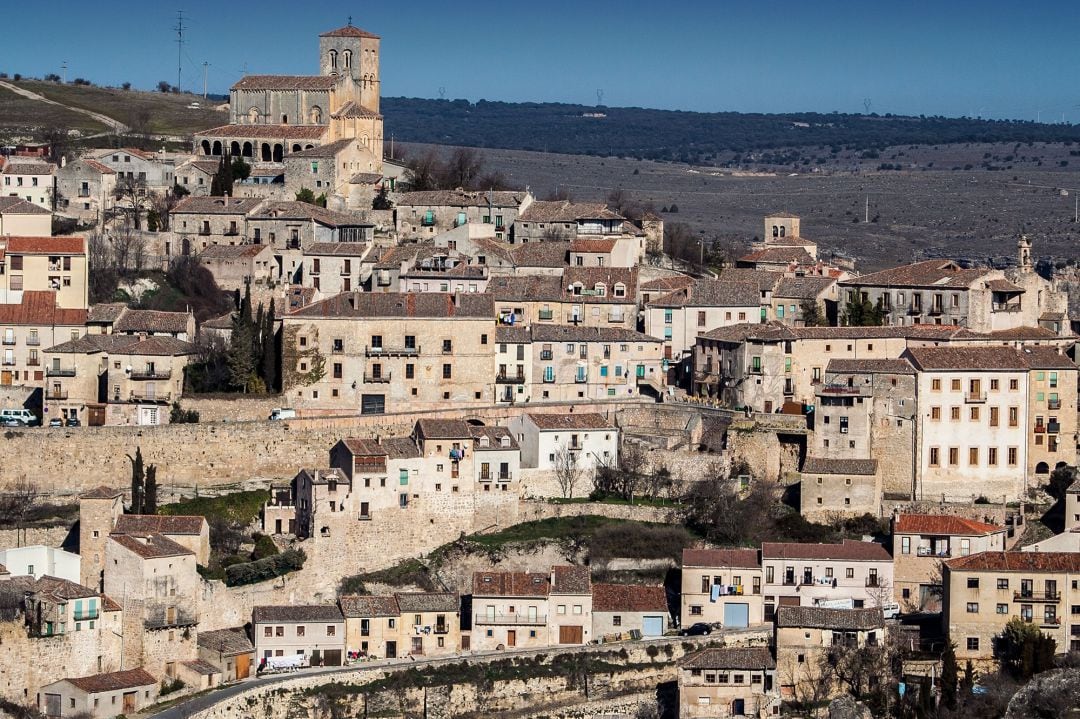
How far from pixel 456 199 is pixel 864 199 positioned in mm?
79207

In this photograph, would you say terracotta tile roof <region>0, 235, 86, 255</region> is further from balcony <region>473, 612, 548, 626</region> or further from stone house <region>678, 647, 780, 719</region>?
stone house <region>678, 647, 780, 719</region>

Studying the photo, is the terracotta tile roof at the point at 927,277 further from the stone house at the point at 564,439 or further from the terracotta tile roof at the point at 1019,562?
the terracotta tile roof at the point at 1019,562

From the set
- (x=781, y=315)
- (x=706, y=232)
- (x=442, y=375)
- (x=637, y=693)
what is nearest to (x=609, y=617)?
(x=637, y=693)

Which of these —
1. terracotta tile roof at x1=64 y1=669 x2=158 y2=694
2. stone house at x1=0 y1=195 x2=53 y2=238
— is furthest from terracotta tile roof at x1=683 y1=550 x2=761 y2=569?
stone house at x1=0 y1=195 x2=53 y2=238

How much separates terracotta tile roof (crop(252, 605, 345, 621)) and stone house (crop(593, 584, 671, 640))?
618 cm

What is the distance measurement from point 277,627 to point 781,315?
2264 centimetres

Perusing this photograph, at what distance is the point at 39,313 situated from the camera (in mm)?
59562

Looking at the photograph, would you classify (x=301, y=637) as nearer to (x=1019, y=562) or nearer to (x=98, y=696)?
(x=98, y=696)

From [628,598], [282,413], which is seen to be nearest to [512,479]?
[628,598]

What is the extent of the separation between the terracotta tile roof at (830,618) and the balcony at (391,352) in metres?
13.8

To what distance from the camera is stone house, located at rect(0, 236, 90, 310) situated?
61344 mm

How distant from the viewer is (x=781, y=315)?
66.3m

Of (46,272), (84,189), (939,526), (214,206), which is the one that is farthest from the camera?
(84,189)

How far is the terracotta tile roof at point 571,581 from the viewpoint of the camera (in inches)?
2018
